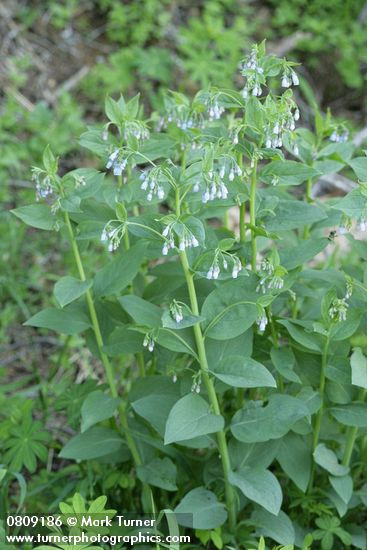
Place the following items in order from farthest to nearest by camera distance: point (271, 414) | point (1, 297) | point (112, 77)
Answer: point (112, 77) → point (1, 297) → point (271, 414)

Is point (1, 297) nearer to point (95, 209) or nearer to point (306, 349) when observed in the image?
point (95, 209)

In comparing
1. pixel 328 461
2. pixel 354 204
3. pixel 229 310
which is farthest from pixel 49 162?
pixel 328 461

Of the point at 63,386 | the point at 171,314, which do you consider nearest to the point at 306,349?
the point at 171,314

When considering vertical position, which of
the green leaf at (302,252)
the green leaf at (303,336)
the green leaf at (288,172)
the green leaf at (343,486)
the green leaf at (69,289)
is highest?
the green leaf at (288,172)

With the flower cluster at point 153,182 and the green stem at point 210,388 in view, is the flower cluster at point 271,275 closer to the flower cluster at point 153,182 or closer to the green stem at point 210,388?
the green stem at point 210,388

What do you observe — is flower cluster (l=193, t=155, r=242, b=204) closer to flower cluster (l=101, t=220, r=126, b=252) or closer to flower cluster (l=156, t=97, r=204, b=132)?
flower cluster (l=101, t=220, r=126, b=252)

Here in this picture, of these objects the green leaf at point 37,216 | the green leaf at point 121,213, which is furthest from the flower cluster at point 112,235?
the green leaf at point 37,216

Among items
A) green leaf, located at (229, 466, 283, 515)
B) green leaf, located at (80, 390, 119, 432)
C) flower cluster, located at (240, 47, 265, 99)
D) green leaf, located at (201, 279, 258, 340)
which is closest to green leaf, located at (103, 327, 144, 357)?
green leaf, located at (80, 390, 119, 432)
